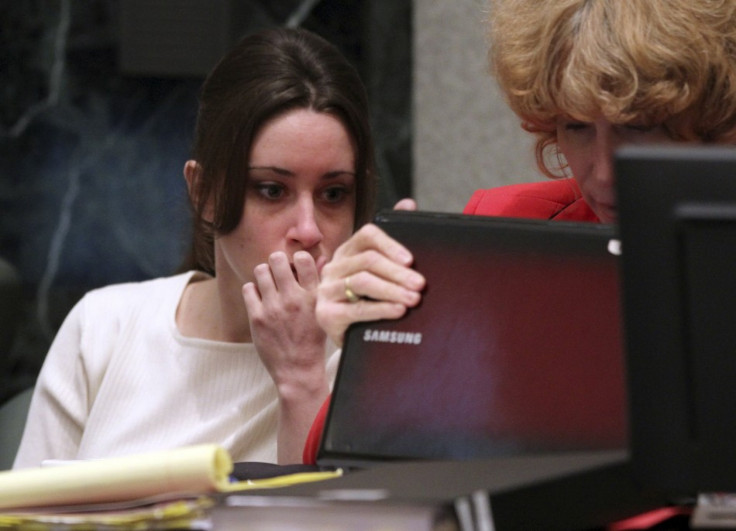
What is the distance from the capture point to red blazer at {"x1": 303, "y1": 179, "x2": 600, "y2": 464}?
114cm

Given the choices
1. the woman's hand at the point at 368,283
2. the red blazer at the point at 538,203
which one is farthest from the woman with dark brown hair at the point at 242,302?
the woman's hand at the point at 368,283

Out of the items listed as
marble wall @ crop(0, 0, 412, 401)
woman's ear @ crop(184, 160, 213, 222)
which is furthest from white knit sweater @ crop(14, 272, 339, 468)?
marble wall @ crop(0, 0, 412, 401)

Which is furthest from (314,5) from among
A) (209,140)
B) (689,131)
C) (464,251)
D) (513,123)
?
(464,251)

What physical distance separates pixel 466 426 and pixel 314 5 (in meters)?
1.62

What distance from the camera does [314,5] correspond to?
2.18 m

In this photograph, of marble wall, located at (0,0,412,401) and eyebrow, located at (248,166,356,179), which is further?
marble wall, located at (0,0,412,401)

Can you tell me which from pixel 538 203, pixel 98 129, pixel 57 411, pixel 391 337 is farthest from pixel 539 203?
pixel 98 129

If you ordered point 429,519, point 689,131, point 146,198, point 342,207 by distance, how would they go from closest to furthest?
point 429,519, point 689,131, point 342,207, point 146,198

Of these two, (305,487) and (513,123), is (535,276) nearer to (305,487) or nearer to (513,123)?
(305,487)

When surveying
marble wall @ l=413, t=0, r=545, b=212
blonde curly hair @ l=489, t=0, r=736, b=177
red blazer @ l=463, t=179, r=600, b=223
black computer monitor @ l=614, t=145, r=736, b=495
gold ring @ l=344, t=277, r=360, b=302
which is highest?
marble wall @ l=413, t=0, r=545, b=212

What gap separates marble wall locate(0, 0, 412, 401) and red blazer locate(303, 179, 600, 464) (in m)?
1.01

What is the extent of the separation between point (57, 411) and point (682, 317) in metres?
1.07

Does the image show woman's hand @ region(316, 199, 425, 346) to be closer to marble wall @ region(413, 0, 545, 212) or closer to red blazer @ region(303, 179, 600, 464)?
red blazer @ region(303, 179, 600, 464)

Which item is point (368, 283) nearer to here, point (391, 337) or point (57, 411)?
point (391, 337)
